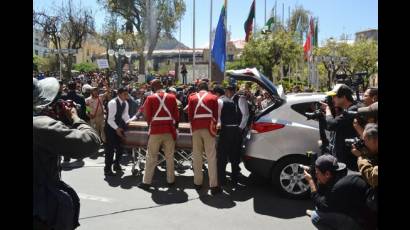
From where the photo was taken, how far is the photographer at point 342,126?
15.5ft

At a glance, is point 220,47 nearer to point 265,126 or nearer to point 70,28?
point 265,126

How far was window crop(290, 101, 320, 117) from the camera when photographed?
6535 millimetres

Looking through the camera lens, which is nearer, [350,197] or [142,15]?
[350,197]

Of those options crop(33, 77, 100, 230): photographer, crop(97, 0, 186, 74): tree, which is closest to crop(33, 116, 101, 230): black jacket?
crop(33, 77, 100, 230): photographer

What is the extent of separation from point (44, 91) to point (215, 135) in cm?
Result: 469

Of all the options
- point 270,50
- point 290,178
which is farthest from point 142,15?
point 290,178

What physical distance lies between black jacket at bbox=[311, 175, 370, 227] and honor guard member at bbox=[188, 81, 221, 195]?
11.3ft

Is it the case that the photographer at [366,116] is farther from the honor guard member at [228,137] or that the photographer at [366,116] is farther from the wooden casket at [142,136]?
the wooden casket at [142,136]

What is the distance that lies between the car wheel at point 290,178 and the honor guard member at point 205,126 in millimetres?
1003

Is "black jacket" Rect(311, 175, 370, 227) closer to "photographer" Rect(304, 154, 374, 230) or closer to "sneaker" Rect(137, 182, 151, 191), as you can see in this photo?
"photographer" Rect(304, 154, 374, 230)

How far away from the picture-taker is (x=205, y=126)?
698cm

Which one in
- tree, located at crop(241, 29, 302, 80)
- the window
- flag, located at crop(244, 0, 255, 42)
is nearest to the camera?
the window
